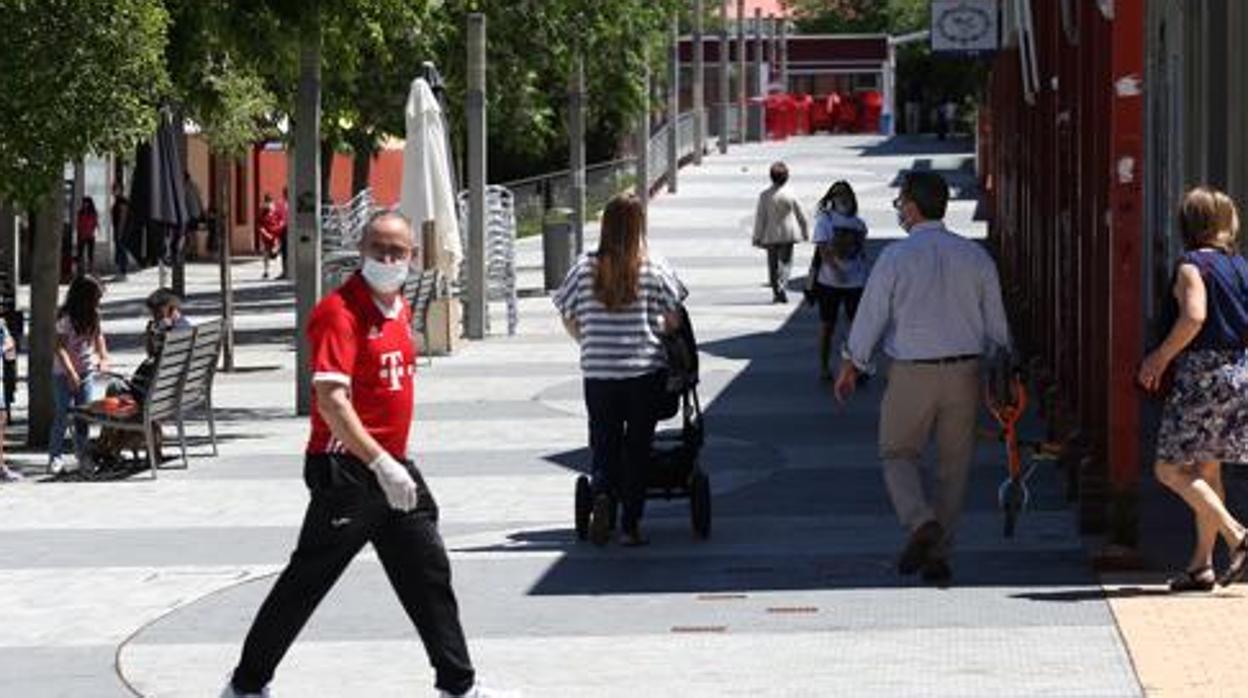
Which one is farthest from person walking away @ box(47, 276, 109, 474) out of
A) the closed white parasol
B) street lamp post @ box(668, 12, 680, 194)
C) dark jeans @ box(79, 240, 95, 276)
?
street lamp post @ box(668, 12, 680, 194)

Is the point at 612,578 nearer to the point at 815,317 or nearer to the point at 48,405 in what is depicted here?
the point at 48,405

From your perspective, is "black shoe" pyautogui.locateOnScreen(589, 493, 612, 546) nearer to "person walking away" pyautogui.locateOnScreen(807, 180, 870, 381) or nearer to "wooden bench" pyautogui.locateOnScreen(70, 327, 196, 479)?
"wooden bench" pyautogui.locateOnScreen(70, 327, 196, 479)

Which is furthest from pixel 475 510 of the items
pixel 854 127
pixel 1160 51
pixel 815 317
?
pixel 854 127

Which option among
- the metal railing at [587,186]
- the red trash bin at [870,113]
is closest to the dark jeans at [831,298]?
the metal railing at [587,186]

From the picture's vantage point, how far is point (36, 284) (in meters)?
22.2

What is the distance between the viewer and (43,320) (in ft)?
73.0

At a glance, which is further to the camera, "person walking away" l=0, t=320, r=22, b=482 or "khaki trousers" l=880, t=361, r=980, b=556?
"person walking away" l=0, t=320, r=22, b=482

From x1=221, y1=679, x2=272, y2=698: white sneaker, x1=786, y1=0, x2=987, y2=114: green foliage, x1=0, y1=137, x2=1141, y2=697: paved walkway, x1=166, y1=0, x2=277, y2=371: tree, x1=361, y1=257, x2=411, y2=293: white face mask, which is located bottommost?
x1=0, y1=137, x2=1141, y2=697: paved walkway

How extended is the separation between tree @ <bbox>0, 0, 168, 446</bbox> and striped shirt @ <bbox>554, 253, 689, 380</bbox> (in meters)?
5.43

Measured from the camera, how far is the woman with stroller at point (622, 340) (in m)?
15.4

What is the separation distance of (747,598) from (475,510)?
3.86m

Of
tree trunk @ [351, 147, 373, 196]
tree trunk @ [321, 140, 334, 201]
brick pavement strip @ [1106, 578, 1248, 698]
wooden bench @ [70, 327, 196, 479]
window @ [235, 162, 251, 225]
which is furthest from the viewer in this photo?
window @ [235, 162, 251, 225]

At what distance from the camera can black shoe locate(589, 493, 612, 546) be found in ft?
51.2

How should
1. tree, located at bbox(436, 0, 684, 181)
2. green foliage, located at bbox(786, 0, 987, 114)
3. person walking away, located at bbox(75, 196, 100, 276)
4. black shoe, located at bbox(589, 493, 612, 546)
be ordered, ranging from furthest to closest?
green foliage, located at bbox(786, 0, 987, 114) < person walking away, located at bbox(75, 196, 100, 276) < tree, located at bbox(436, 0, 684, 181) < black shoe, located at bbox(589, 493, 612, 546)
